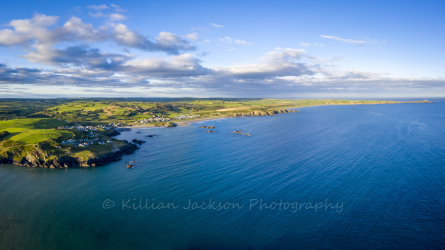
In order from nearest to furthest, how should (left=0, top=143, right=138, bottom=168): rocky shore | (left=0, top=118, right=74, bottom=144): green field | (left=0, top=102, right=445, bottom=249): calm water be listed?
1. (left=0, top=102, right=445, bottom=249): calm water
2. (left=0, top=143, right=138, bottom=168): rocky shore
3. (left=0, top=118, right=74, bottom=144): green field

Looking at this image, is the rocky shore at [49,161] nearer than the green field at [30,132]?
Yes

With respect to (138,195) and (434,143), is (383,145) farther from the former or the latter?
(138,195)

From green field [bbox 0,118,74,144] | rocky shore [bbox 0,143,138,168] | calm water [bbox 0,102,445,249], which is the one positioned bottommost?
calm water [bbox 0,102,445,249]

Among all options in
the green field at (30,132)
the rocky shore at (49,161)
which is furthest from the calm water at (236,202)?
the green field at (30,132)

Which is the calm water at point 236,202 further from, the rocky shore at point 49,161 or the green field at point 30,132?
the green field at point 30,132

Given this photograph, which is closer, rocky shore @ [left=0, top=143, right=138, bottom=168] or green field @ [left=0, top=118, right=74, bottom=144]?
rocky shore @ [left=0, top=143, right=138, bottom=168]

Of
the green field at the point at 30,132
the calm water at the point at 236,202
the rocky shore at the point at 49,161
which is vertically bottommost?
the calm water at the point at 236,202

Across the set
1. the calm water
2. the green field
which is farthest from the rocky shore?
the green field

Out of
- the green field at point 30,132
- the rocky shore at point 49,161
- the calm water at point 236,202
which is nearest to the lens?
the calm water at point 236,202

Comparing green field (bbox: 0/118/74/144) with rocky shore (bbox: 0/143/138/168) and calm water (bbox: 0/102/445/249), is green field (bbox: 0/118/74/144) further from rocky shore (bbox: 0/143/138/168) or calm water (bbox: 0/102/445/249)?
calm water (bbox: 0/102/445/249)

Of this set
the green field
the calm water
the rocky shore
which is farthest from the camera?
the green field
